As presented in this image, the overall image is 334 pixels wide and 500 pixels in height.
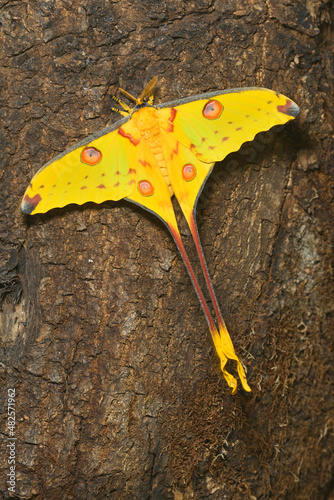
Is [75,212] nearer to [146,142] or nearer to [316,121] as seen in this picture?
[146,142]

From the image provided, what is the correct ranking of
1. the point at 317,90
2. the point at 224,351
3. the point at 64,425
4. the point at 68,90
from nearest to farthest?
the point at 224,351 → the point at 64,425 → the point at 68,90 → the point at 317,90

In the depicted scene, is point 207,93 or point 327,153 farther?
point 327,153

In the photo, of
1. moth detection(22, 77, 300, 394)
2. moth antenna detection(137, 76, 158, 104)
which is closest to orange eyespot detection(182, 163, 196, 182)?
moth detection(22, 77, 300, 394)

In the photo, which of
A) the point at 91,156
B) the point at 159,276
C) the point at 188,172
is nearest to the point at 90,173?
the point at 91,156

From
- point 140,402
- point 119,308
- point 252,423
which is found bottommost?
point 252,423

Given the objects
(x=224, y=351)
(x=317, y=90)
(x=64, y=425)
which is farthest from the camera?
(x=317, y=90)

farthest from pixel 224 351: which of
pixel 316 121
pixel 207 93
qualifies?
pixel 316 121

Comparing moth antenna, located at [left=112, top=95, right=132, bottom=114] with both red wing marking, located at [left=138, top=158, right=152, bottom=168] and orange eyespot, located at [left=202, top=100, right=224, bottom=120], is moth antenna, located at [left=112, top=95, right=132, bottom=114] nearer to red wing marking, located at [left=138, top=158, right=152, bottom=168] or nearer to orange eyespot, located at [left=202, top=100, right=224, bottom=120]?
red wing marking, located at [left=138, top=158, right=152, bottom=168]

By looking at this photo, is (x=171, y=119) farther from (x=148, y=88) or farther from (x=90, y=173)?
(x=90, y=173)

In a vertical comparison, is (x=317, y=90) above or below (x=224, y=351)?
above
